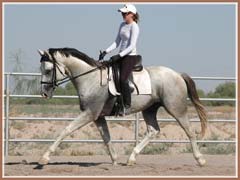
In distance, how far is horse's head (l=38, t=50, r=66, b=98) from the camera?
31.6 ft

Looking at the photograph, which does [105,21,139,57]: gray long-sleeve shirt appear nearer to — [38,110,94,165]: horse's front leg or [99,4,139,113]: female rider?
[99,4,139,113]: female rider

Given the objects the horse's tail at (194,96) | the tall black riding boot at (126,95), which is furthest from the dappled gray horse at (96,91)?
the tall black riding boot at (126,95)

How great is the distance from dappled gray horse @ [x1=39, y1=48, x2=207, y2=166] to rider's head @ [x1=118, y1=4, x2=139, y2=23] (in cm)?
89

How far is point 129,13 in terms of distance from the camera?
32.0 ft

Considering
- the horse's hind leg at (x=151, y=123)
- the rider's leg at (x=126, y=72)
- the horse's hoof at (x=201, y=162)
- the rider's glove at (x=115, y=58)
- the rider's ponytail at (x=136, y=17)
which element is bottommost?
the horse's hoof at (x=201, y=162)

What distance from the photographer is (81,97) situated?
31.6ft

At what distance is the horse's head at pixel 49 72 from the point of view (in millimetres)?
9633

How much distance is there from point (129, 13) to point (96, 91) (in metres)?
1.39

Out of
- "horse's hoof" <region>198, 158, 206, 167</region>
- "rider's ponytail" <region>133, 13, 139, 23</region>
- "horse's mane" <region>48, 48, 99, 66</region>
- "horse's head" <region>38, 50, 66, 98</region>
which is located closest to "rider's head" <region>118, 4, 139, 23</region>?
"rider's ponytail" <region>133, 13, 139, 23</region>

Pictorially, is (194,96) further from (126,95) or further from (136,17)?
(136,17)

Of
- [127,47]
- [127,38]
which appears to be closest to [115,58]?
[127,47]

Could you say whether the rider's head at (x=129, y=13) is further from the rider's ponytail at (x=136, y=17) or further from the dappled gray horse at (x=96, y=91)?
the dappled gray horse at (x=96, y=91)

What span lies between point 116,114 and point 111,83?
1.84 ft

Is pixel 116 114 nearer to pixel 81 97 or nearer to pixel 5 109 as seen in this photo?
pixel 81 97
